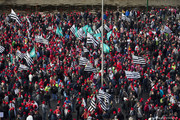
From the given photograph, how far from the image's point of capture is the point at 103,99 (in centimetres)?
2612

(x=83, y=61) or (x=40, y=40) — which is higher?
(x=40, y=40)

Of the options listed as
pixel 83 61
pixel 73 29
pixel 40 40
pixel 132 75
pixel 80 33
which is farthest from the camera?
pixel 73 29

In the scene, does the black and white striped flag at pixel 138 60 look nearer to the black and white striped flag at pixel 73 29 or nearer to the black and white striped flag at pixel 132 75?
the black and white striped flag at pixel 132 75

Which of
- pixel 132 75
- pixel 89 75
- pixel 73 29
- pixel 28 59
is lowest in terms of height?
pixel 89 75

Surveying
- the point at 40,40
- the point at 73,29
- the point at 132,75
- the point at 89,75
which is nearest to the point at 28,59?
the point at 40,40

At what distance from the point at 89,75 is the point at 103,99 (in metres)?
5.26

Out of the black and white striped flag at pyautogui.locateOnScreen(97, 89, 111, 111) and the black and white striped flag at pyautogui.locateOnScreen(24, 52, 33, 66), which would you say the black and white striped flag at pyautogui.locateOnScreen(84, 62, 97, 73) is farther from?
the black and white striped flag at pyautogui.locateOnScreen(24, 52, 33, 66)

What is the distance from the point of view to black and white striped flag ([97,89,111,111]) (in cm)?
2551

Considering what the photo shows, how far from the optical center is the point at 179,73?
30547 mm

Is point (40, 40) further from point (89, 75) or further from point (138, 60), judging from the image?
point (138, 60)

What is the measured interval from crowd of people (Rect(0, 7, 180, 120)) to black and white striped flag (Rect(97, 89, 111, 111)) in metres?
0.24

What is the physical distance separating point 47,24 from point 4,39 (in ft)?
21.2

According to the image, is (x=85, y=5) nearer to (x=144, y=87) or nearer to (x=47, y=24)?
(x=47, y=24)

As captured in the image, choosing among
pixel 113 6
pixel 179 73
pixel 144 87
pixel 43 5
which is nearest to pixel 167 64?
pixel 179 73
